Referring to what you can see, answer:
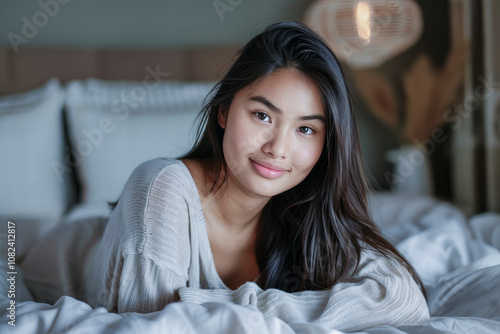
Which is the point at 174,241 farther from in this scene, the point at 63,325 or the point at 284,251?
the point at 284,251

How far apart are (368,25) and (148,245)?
5.35 feet

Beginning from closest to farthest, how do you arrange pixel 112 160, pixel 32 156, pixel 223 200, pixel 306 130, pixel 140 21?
pixel 306 130
pixel 223 200
pixel 32 156
pixel 112 160
pixel 140 21

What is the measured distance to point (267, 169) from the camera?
3.76 ft

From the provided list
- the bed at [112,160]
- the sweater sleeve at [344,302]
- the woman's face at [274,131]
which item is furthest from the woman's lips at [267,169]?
the bed at [112,160]

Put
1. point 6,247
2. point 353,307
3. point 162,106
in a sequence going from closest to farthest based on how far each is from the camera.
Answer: point 353,307 → point 6,247 → point 162,106

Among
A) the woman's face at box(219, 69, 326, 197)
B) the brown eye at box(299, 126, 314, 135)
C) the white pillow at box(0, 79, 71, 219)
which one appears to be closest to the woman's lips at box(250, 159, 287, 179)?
the woman's face at box(219, 69, 326, 197)

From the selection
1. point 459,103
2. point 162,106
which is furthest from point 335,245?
point 459,103

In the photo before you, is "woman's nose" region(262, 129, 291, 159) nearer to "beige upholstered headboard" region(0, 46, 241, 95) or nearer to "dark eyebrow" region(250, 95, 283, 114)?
"dark eyebrow" region(250, 95, 283, 114)

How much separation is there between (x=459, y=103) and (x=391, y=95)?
1.11ft

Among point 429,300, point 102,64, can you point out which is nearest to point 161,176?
point 429,300

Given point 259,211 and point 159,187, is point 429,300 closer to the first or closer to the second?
point 259,211

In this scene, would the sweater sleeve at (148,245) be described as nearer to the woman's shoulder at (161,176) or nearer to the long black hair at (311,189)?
the woman's shoulder at (161,176)

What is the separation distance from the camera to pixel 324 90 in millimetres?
1157

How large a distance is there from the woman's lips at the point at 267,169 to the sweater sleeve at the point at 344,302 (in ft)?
0.79
